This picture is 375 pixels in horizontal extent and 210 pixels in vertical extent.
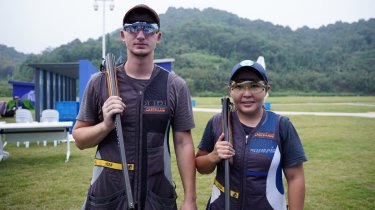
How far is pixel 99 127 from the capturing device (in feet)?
7.44

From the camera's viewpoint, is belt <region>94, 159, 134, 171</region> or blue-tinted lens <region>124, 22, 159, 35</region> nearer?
belt <region>94, 159, 134, 171</region>

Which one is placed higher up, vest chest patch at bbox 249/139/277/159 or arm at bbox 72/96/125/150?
arm at bbox 72/96/125/150

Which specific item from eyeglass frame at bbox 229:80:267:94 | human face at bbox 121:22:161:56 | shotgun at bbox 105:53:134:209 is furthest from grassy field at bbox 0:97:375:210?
human face at bbox 121:22:161:56

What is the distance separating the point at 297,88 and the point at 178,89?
107270mm

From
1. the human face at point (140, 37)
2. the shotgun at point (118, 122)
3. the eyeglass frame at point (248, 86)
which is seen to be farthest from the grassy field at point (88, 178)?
the human face at point (140, 37)

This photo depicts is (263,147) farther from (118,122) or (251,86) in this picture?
(118,122)

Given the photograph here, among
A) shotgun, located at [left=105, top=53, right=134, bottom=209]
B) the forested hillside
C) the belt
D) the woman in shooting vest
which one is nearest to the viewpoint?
shotgun, located at [left=105, top=53, right=134, bottom=209]

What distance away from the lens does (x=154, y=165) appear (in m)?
2.38

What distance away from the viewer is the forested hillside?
100750 millimetres

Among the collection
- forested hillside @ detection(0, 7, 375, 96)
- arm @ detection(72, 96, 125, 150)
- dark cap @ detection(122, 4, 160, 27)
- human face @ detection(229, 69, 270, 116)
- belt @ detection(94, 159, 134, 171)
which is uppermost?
forested hillside @ detection(0, 7, 375, 96)

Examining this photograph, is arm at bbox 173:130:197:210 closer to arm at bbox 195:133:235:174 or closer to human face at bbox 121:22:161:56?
arm at bbox 195:133:235:174

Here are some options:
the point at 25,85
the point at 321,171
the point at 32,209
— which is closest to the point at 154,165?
the point at 32,209

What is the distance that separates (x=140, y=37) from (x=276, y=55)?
462ft

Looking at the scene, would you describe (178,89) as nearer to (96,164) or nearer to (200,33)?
(96,164)
